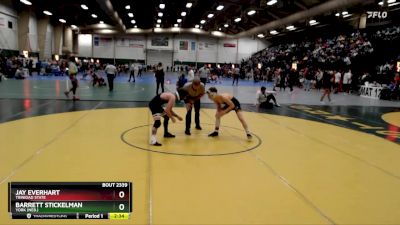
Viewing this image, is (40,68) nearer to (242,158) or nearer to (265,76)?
(265,76)

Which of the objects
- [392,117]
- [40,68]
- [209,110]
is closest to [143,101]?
[209,110]

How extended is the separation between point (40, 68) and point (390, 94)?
26196mm

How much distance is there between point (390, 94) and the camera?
1767cm
